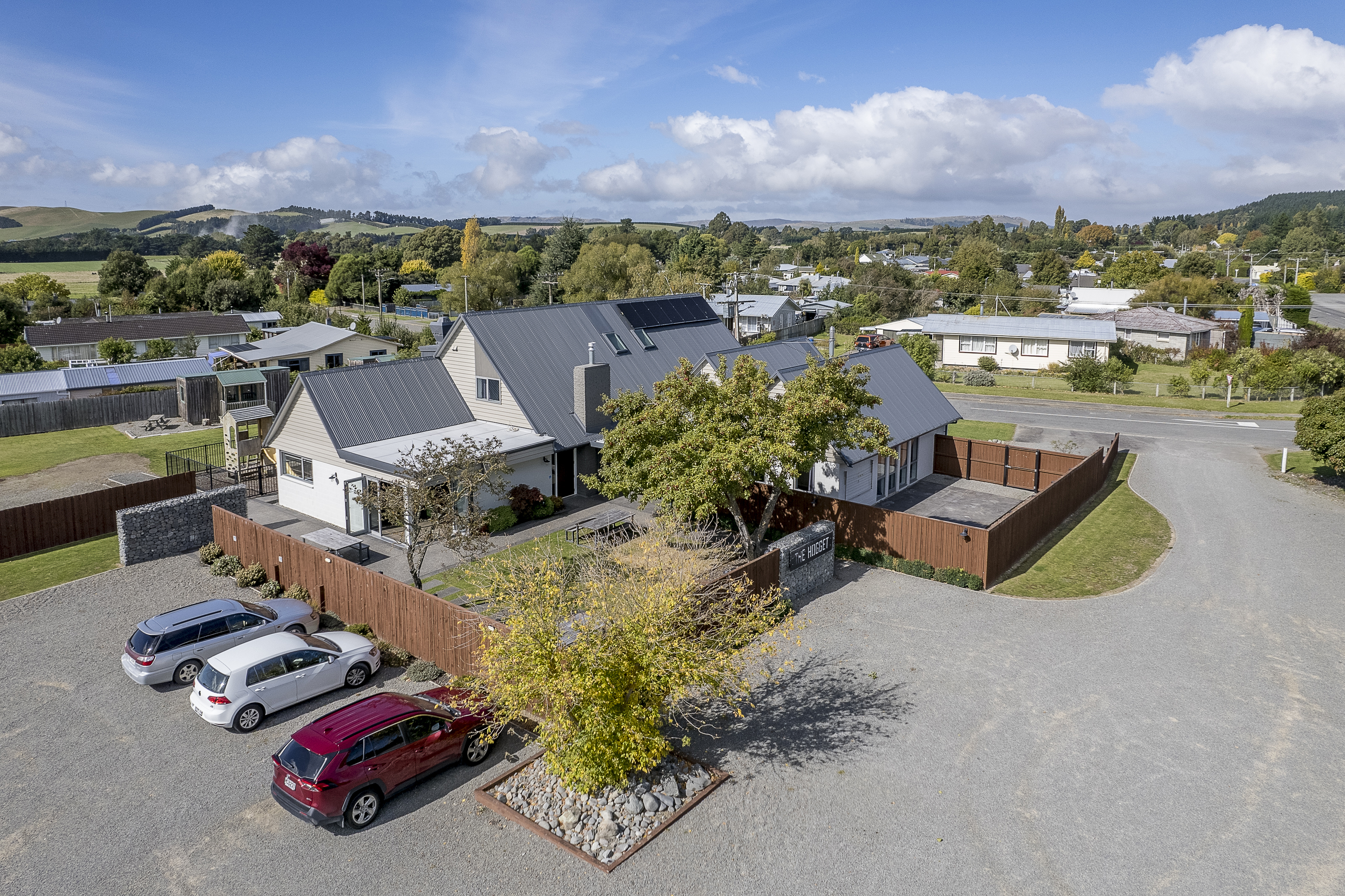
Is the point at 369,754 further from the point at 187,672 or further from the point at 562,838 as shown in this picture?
the point at 187,672

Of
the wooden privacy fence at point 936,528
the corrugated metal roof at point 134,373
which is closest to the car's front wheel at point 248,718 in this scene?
the wooden privacy fence at point 936,528

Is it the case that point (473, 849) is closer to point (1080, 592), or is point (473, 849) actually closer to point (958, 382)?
point (1080, 592)

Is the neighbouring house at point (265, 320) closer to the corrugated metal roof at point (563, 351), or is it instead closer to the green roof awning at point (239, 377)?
the green roof awning at point (239, 377)

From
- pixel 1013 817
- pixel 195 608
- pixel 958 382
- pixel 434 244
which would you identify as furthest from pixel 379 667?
pixel 434 244

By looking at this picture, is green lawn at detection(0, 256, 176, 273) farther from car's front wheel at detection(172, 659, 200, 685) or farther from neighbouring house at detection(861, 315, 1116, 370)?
car's front wheel at detection(172, 659, 200, 685)

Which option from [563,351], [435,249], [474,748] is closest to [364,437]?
[563,351]

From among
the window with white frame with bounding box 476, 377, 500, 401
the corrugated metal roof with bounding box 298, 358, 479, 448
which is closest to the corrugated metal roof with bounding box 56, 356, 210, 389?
the corrugated metal roof with bounding box 298, 358, 479, 448

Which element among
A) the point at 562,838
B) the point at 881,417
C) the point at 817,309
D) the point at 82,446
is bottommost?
the point at 562,838
